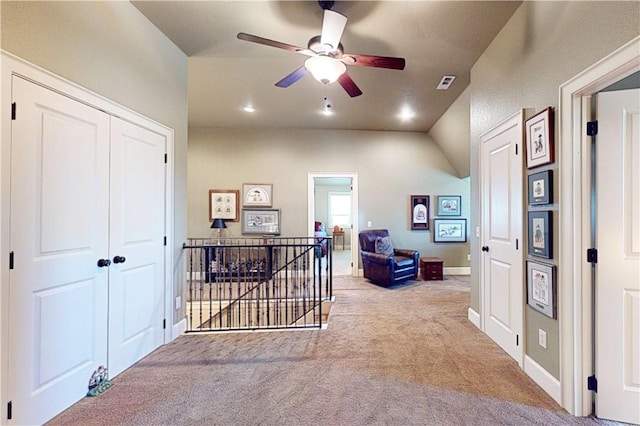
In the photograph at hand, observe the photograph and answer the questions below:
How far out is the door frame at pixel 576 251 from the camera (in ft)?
5.92

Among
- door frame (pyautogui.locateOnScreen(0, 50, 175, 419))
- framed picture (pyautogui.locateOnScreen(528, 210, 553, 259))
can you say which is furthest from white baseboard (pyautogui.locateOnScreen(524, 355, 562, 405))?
door frame (pyautogui.locateOnScreen(0, 50, 175, 419))

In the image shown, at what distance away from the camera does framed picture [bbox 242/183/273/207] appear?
604 cm

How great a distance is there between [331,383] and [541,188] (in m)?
2.13

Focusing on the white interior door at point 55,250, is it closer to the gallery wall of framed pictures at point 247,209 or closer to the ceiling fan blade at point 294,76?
the ceiling fan blade at point 294,76

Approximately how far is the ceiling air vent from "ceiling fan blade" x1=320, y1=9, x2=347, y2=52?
6.86 ft

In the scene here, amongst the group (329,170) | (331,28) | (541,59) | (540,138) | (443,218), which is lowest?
(443,218)

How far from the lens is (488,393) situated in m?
2.03

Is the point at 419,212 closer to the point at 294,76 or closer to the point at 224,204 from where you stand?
the point at 224,204

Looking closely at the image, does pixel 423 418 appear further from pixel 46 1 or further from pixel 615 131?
pixel 46 1

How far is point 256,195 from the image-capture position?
19.9 feet

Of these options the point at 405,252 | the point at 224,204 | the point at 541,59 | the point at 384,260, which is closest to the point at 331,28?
the point at 541,59

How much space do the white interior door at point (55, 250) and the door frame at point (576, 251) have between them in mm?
3233

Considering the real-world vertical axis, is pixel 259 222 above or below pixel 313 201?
below

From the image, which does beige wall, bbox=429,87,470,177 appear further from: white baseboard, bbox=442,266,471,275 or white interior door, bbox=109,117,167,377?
white interior door, bbox=109,117,167,377
